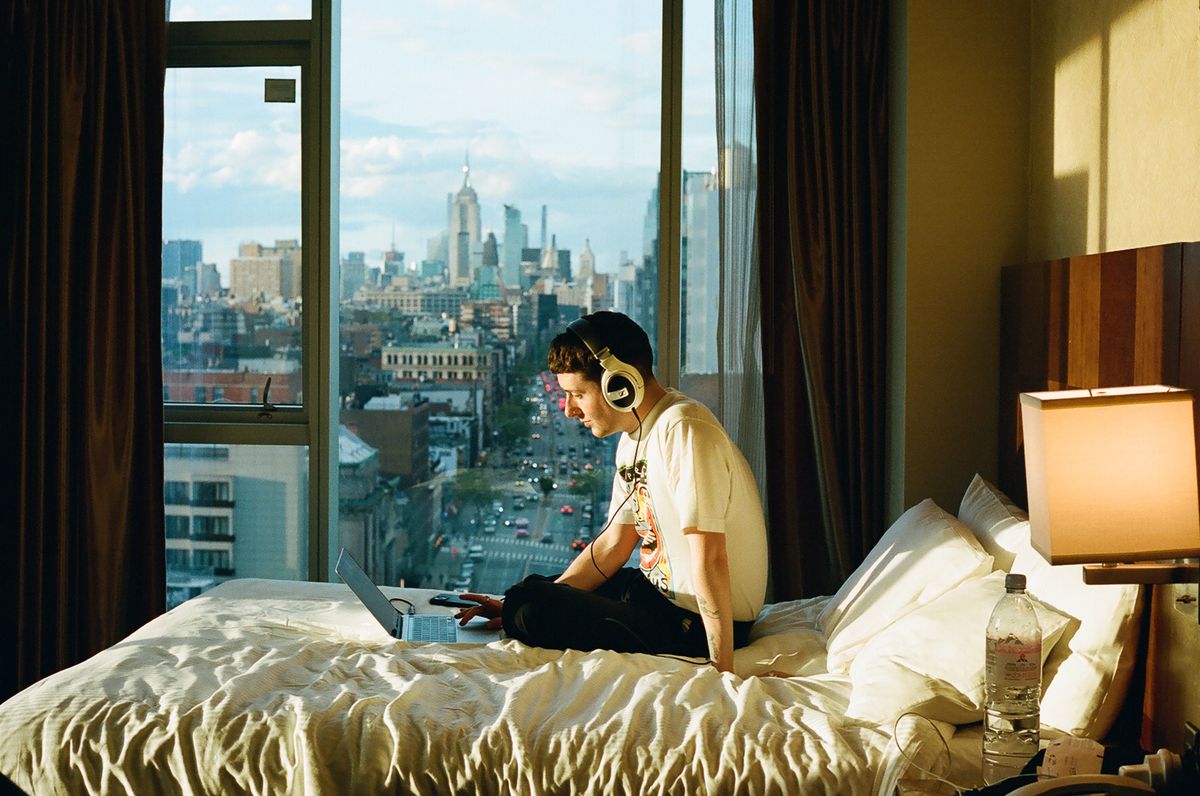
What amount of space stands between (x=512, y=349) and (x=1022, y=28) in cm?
186

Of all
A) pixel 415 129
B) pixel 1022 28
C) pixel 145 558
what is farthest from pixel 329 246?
pixel 1022 28

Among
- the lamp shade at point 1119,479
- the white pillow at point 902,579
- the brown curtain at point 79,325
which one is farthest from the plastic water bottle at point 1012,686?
the brown curtain at point 79,325

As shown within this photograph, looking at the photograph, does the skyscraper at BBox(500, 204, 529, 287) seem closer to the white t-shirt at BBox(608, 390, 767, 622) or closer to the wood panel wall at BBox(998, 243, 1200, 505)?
the white t-shirt at BBox(608, 390, 767, 622)

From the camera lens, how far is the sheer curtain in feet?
11.2

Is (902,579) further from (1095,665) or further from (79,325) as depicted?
(79,325)

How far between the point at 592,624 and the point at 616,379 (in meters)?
0.55

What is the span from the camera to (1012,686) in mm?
1711

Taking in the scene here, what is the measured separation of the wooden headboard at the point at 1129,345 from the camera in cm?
173

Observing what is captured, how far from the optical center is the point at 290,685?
2088 millimetres

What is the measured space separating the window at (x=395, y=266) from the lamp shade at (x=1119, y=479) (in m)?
2.18

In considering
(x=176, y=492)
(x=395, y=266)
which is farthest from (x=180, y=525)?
(x=395, y=266)

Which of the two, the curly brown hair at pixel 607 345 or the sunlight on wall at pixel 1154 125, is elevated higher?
the sunlight on wall at pixel 1154 125

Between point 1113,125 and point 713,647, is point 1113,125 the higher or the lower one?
the higher one

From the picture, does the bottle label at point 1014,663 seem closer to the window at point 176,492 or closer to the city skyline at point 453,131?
the city skyline at point 453,131
